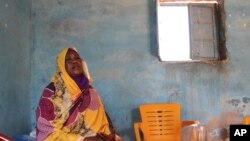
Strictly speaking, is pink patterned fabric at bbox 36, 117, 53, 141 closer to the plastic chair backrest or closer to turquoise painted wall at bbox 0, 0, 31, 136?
turquoise painted wall at bbox 0, 0, 31, 136

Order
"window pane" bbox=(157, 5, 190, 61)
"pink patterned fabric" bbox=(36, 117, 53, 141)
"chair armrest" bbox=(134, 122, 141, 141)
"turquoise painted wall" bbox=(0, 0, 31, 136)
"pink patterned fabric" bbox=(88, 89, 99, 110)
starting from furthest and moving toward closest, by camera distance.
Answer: "window pane" bbox=(157, 5, 190, 61), "chair armrest" bbox=(134, 122, 141, 141), "turquoise painted wall" bbox=(0, 0, 31, 136), "pink patterned fabric" bbox=(88, 89, 99, 110), "pink patterned fabric" bbox=(36, 117, 53, 141)

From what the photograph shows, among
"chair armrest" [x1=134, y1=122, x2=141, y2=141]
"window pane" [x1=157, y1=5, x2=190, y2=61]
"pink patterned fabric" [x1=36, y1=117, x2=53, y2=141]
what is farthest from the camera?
"window pane" [x1=157, y1=5, x2=190, y2=61]

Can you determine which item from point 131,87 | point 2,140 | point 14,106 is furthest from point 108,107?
point 2,140

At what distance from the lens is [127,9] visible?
3.57 metres

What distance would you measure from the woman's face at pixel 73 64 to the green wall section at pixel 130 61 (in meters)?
0.81

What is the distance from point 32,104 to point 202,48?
167cm

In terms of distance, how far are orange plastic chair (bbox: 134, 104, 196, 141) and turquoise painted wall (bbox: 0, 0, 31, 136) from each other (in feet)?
3.30

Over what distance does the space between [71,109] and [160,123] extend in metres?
0.98

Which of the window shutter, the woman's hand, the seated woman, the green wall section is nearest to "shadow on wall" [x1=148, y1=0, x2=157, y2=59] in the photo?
the green wall section

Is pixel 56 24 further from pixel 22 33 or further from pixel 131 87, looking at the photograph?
pixel 131 87

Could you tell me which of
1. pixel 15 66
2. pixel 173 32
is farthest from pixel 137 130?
pixel 15 66

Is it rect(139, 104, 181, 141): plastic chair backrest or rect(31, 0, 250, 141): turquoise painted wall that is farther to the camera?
rect(31, 0, 250, 141): turquoise painted wall

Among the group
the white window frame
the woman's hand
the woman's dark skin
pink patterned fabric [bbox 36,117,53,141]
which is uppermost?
the white window frame

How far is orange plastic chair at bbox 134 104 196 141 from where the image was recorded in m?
3.22
